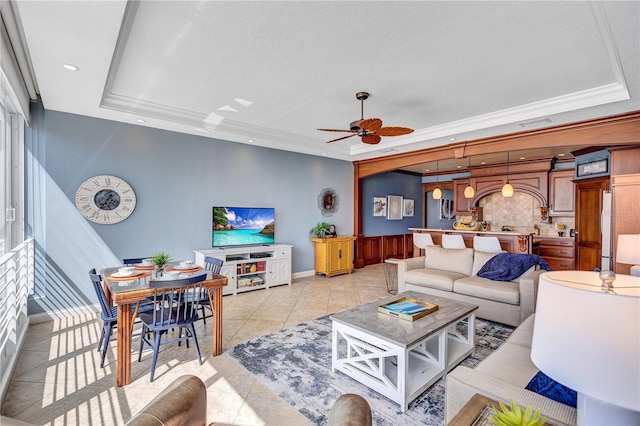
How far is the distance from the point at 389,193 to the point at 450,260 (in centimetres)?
421

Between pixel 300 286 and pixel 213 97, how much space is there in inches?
141

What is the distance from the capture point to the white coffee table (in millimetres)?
2240

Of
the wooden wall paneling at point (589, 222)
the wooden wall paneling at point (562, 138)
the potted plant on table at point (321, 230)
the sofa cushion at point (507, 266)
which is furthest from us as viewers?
the potted plant on table at point (321, 230)

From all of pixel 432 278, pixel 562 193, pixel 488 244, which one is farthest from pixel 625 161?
pixel 432 278

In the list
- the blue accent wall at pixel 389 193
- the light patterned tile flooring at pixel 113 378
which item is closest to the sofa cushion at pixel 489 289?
the light patterned tile flooring at pixel 113 378

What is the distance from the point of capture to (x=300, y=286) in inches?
227

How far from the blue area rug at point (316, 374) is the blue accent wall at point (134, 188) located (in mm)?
2507

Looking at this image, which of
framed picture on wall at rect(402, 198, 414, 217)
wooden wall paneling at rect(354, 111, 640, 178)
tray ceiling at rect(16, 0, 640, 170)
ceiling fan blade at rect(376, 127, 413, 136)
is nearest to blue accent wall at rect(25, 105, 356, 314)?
tray ceiling at rect(16, 0, 640, 170)

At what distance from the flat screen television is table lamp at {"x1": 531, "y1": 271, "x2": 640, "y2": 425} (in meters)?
4.99

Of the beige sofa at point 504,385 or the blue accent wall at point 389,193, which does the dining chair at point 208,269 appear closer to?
the beige sofa at point 504,385

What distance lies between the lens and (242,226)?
5.62 meters

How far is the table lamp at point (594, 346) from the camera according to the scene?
2.51ft

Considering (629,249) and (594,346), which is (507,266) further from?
(594,346)

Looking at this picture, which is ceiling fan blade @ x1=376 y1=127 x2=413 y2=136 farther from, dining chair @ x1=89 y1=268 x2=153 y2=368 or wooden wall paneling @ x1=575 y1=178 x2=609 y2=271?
wooden wall paneling @ x1=575 y1=178 x2=609 y2=271
